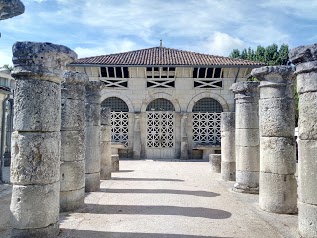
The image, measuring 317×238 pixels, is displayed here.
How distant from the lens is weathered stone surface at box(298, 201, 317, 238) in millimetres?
4699

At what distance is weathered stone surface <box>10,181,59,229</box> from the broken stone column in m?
4.62

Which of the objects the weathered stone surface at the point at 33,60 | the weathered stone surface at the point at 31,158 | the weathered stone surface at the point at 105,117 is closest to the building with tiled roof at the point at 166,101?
the weathered stone surface at the point at 105,117

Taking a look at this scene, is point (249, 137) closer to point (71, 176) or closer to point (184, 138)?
point (71, 176)

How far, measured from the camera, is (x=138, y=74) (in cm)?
1936

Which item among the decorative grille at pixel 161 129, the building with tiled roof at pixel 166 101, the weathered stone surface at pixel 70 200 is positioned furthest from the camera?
the decorative grille at pixel 161 129

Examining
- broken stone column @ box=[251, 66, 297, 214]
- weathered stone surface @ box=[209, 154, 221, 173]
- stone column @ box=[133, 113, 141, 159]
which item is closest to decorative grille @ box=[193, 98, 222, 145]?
stone column @ box=[133, 113, 141, 159]

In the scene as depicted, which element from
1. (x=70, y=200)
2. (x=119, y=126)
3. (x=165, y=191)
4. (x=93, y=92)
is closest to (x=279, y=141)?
(x=165, y=191)

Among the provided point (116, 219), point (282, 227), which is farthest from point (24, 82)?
point (282, 227)

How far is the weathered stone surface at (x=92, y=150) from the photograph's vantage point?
29.7ft

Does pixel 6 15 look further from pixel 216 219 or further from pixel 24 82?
pixel 216 219

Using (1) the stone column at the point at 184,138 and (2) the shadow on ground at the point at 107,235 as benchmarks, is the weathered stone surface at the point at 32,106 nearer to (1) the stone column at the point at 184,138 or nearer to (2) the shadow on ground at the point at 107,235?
(2) the shadow on ground at the point at 107,235

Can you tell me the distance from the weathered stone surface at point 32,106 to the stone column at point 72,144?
85.8 inches

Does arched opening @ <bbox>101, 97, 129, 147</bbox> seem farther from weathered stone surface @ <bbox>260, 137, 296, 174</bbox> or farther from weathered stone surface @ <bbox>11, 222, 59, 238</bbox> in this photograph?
weathered stone surface @ <bbox>11, 222, 59, 238</bbox>

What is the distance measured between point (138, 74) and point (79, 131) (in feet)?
40.7
